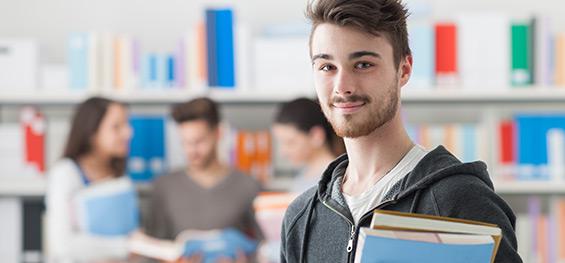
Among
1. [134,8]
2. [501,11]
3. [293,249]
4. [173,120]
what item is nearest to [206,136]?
[173,120]

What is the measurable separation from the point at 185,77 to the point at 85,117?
0.52 meters

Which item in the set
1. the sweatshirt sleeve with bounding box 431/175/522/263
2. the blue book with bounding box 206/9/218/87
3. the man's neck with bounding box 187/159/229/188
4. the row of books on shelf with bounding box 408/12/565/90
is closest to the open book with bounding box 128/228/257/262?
the man's neck with bounding box 187/159/229/188

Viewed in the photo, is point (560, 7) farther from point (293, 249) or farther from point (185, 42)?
point (293, 249)

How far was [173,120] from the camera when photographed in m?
4.42

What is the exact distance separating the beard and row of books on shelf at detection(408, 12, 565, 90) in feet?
9.59

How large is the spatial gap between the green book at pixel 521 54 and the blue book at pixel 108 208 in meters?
1.78

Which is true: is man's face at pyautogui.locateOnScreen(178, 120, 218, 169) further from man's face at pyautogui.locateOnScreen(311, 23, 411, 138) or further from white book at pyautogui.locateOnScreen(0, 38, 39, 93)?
man's face at pyautogui.locateOnScreen(311, 23, 411, 138)

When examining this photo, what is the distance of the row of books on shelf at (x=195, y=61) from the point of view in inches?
173

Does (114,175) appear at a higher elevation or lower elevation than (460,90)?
lower

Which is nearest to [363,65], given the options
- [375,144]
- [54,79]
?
[375,144]

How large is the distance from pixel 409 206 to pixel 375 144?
0.14 meters

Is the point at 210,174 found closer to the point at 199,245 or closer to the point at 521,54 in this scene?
the point at 199,245

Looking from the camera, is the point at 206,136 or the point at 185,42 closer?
the point at 206,136

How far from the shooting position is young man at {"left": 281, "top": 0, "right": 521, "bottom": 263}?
1339mm
